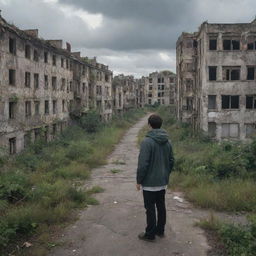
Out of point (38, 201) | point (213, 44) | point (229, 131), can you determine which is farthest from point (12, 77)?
point (229, 131)

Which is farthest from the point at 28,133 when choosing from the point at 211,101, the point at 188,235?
the point at 188,235

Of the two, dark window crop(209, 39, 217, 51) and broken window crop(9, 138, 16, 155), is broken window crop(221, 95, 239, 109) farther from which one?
broken window crop(9, 138, 16, 155)

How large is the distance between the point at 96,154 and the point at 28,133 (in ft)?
21.9

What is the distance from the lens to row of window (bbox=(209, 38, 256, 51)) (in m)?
28.3

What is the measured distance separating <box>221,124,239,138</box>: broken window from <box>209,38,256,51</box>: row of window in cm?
699

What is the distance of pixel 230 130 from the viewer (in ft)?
96.2

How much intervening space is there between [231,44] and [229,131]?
7.90m

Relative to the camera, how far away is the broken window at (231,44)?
28.4m

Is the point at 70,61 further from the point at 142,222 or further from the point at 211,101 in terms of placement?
the point at 142,222

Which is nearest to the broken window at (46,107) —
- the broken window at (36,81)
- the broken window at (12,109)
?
the broken window at (36,81)

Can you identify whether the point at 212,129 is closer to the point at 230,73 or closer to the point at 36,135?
the point at 230,73

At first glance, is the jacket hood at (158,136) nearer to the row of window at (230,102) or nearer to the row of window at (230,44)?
the row of window at (230,102)

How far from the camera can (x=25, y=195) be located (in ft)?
31.0

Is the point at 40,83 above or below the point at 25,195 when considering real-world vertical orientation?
above
